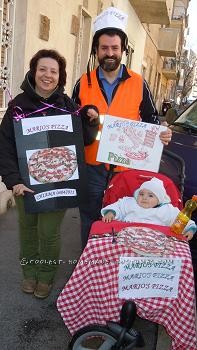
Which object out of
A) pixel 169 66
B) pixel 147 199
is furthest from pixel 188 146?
pixel 169 66

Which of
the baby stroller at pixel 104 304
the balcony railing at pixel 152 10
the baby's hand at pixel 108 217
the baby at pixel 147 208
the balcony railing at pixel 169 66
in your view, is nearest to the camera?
the baby stroller at pixel 104 304

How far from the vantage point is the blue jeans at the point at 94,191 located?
11.5 ft

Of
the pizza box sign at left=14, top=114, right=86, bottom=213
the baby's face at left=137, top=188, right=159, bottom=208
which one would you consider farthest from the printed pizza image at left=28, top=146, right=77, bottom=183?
the baby's face at left=137, top=188, right=159, bottom=208

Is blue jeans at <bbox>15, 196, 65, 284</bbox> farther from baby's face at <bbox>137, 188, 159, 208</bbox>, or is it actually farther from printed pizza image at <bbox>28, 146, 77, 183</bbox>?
baby's face at <bbox>137, 188, 159, 208</bbox>

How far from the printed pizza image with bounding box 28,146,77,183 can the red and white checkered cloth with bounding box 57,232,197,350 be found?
27.3 inches

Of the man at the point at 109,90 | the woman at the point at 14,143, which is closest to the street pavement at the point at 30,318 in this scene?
the woman at the point at 14,143

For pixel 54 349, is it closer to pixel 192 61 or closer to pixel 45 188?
pixel 45 188

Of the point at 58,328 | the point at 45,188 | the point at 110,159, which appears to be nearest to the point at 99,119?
the point at 110,159

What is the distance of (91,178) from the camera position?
11.6 feet

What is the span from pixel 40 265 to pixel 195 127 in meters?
2.36

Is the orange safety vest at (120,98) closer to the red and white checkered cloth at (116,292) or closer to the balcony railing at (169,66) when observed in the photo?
the red and white checkered cloth at (116,292)

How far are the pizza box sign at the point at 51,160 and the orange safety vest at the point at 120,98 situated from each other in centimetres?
24

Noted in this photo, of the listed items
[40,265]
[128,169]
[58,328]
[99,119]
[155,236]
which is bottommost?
[58,328]

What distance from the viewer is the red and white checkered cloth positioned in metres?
2.62
